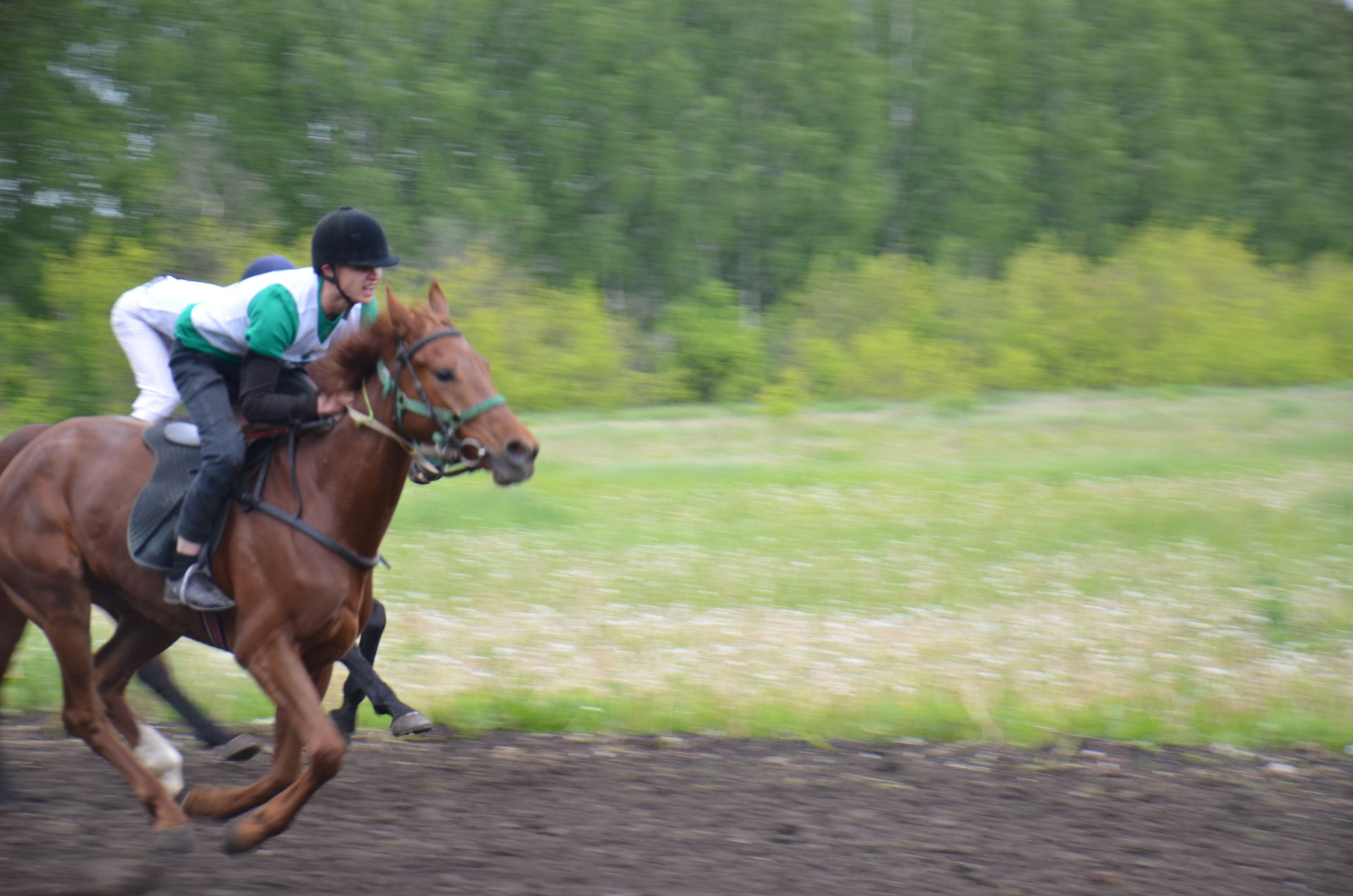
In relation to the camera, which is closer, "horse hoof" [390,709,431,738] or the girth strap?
the girth strap

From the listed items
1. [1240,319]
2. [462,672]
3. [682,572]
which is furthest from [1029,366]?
[462,672]

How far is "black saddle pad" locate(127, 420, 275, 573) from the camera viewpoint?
15.9 feet

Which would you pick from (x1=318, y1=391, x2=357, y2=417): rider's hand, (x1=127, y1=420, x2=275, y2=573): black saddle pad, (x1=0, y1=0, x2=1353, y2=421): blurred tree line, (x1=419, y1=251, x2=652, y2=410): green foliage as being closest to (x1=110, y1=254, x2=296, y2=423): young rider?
(x1=127, y1=420, x2=275, y2=573): black saddle pad

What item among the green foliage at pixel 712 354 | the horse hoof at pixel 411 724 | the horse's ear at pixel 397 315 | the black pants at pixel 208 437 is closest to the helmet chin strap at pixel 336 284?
the horse's ear at pixel 397 315

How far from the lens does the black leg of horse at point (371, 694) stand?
19.5 feet

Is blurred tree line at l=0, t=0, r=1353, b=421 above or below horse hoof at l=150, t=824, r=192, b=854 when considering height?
above

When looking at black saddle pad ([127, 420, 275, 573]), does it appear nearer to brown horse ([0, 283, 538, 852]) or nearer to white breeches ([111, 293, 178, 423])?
brown horse ([0, 283, 538, 852])

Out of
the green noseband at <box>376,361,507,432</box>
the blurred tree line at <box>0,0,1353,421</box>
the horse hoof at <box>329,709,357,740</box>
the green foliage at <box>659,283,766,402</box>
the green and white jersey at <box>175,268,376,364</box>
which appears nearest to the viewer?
the green noseband at <box>376,361,507,432</box>

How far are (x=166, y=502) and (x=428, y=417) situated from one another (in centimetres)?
116

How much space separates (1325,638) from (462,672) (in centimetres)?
583

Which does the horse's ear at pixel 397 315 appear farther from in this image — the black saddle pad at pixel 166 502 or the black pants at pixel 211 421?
the black saddle pad at pixel 166 502

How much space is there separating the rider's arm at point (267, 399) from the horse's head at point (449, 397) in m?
0.38

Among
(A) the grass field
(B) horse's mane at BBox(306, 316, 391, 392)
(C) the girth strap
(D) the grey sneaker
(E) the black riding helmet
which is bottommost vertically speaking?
(A) the grass field

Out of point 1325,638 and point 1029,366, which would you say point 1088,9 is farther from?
point 1325,638
